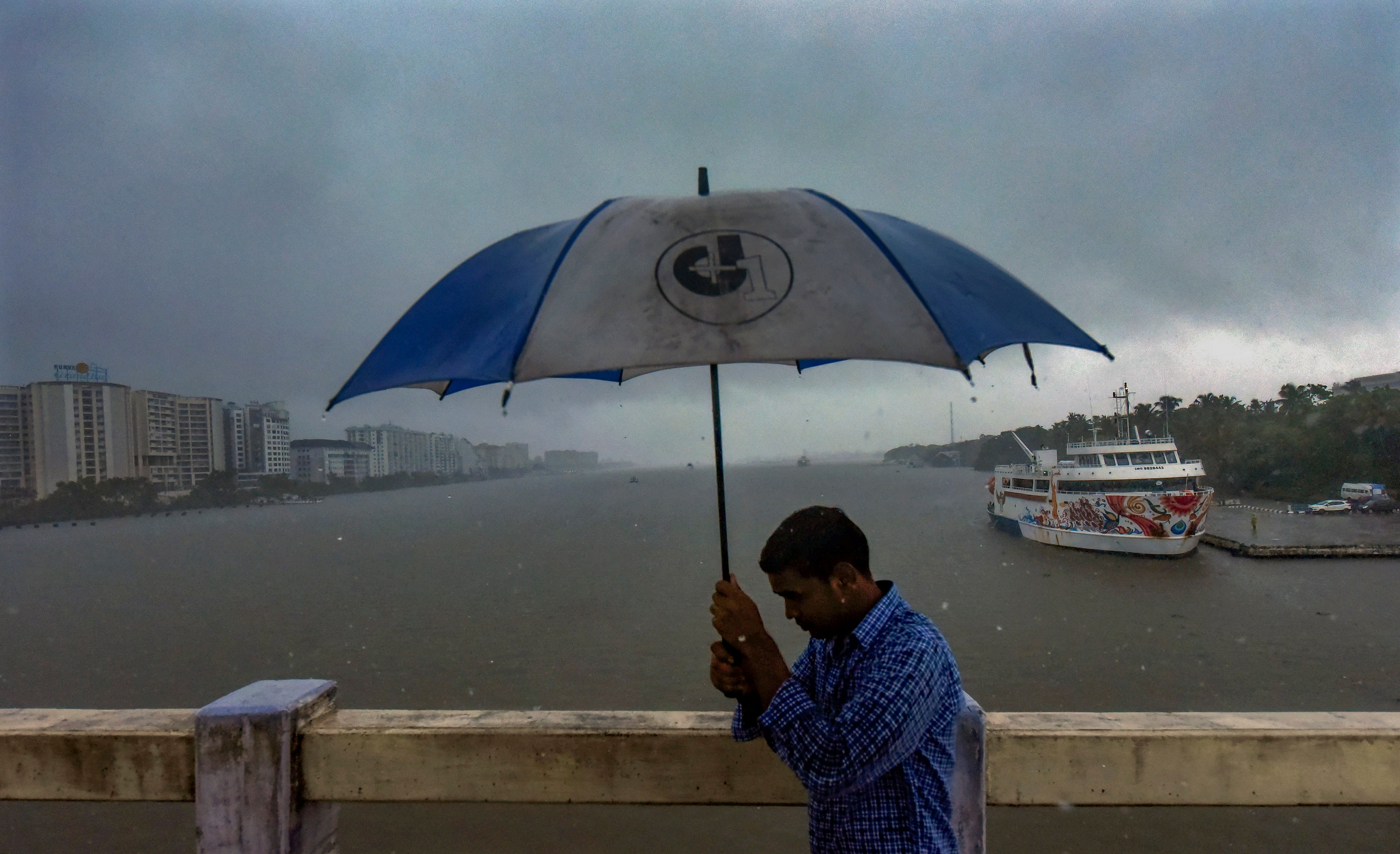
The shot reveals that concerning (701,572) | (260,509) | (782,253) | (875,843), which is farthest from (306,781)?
(260,509)

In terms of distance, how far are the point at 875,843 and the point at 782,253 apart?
4.37 feet

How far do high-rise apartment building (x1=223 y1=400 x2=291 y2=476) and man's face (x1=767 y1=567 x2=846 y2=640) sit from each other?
118 m

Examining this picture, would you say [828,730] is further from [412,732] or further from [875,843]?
[412,732]

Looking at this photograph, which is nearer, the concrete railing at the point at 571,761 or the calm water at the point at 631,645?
the concrete railing at the point at 571,761

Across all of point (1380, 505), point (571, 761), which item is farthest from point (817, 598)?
point (1380, 505)

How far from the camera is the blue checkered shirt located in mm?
1448

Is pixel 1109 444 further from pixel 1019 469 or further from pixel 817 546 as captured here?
pixel 817 546

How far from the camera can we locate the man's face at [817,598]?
A: 162 cm

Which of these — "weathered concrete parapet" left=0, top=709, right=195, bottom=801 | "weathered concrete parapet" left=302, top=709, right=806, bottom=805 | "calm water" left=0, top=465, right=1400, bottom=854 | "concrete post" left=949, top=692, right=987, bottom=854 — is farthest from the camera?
"calm water" left=0, top=465, right=1400, bottom=854

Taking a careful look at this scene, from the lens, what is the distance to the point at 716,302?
1709 millimetres

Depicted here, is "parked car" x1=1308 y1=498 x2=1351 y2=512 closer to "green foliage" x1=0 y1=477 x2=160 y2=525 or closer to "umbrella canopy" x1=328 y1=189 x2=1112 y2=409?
"umbrella canopy" x1=328 y1=189 x2=1112 y2=409

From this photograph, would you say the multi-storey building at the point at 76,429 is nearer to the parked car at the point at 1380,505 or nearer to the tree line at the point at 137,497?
the tree line at the point at 137,497

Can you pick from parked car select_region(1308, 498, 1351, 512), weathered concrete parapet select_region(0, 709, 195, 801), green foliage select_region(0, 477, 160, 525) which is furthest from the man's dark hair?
green foliage select_region(0, 477, 160, 525)

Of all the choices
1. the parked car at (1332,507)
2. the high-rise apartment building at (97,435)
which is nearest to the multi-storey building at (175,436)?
the high-rise apartment building at (97,435)
